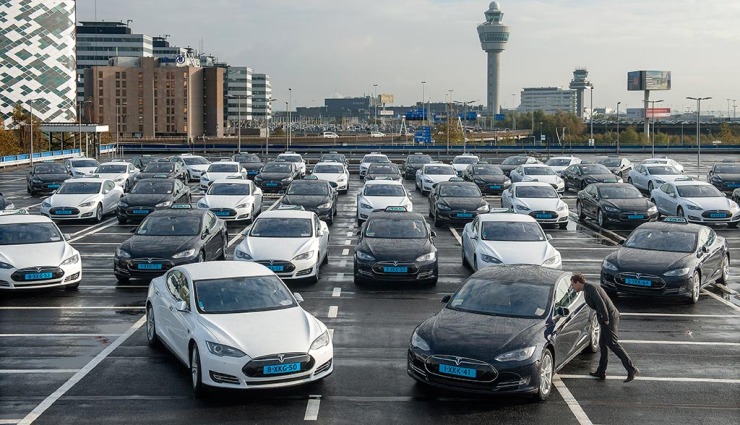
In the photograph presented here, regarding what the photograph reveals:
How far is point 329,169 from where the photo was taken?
45.0 m

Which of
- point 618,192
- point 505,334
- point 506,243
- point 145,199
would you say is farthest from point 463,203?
point 505,334

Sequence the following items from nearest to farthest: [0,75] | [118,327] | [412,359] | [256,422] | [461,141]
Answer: [256,422], [412,359], [118,327], [461,141], [0,75]

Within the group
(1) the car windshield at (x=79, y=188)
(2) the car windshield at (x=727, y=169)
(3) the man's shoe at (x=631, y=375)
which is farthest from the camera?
(2) the car windshield at (x=727, y=169)

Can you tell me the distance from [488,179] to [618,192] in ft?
38.9

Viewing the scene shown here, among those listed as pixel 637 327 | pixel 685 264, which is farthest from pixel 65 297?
pixel 685 264

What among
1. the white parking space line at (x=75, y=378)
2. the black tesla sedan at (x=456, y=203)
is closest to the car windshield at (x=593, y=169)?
the black tesla sedan at (x=456, y=203)

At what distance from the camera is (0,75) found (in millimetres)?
146000

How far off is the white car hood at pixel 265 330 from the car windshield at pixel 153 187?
2084cm

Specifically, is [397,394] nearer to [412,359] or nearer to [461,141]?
[412,359]

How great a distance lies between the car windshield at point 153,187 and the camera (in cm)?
3231

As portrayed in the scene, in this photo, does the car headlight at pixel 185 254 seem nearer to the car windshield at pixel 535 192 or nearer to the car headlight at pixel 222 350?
the car headlight at pixel 222 350

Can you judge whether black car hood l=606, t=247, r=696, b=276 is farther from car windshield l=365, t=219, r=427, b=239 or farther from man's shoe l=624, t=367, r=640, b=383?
man's shoe l=624, t=367, r=640, b=383

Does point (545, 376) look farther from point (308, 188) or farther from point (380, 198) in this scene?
point (308, 188)

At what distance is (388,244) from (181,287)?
738cm
